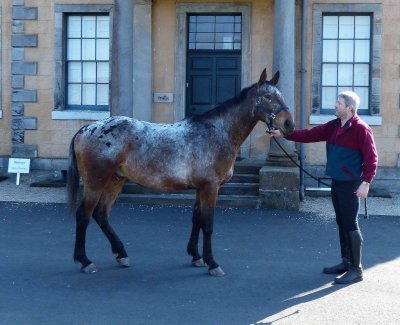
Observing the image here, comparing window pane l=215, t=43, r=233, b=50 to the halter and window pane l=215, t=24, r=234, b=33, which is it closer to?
window pane l=215, t=24, r=234, b=33

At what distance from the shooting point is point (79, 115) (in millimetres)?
17234

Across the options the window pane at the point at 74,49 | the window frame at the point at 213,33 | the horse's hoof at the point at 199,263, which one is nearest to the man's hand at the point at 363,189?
the horse's hoof at the point at 199,263

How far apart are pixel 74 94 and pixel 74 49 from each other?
1.07 m

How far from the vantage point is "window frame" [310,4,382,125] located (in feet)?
53.4

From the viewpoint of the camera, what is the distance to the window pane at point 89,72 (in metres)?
17.5

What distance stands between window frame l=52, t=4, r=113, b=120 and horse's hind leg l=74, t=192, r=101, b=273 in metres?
8.93

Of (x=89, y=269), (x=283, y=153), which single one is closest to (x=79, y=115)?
(x=283, y=153)

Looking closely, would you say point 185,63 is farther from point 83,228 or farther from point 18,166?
point 83,228

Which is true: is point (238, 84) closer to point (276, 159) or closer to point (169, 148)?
point (276, 159)

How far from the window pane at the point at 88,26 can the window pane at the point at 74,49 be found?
0.24 metres

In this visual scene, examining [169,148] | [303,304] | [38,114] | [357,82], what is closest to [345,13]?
[357,82]

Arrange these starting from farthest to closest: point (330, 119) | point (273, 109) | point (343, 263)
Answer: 1. point (330, 119)
2. point (343, 263)
3. point (273, 109)

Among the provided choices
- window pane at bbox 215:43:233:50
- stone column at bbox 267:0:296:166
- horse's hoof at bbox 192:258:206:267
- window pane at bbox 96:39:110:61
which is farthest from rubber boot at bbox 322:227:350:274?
window pane at bbox 96:39:110:61

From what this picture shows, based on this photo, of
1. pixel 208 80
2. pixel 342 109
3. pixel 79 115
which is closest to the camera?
pixel 342 109
